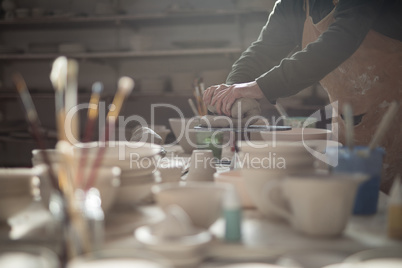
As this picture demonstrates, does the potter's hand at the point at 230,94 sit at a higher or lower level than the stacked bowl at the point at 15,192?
higher

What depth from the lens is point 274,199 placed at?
2.94 ft

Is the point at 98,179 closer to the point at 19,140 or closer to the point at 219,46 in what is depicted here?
the point at 219,46

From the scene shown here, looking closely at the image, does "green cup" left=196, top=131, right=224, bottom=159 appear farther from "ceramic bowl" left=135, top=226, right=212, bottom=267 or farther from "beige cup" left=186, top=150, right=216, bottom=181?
"ceramic bowl" left=135, top=226, right=212, bottom=267

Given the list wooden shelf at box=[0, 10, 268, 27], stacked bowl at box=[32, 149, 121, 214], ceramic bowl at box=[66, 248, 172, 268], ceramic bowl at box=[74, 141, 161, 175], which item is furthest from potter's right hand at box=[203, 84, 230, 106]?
wooden shelf at box=[0, 10, 268, 27]

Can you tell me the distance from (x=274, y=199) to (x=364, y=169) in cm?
25

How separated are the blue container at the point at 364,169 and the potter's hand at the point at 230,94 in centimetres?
81

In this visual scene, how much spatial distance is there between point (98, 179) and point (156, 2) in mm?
4369

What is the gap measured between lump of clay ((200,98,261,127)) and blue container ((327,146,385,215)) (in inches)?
23.0

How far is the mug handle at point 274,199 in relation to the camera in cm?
88

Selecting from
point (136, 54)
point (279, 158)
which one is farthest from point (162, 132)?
point (136, 54)

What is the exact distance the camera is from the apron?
198 centimetres

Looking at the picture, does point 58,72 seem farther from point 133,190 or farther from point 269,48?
point 269,48

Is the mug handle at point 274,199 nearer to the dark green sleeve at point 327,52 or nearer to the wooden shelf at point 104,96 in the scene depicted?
the dark green sleeve at point 327,52

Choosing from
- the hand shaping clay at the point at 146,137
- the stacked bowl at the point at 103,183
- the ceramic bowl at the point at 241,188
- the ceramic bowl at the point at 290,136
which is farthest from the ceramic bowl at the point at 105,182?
the hand shaping clay at the point at 146,137
